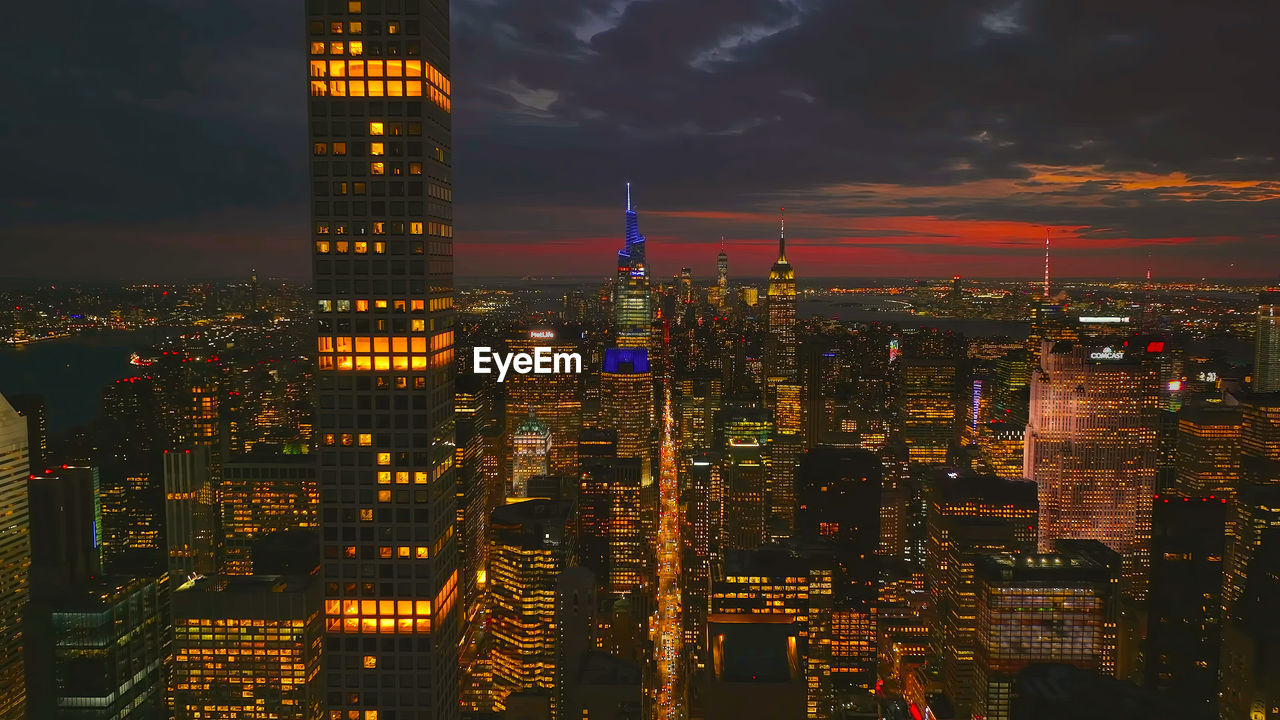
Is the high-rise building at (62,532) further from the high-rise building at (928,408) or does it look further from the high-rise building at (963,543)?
the high-rise building at (928,408)

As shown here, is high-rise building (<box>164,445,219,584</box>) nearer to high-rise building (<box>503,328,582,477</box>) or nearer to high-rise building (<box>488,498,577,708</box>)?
high-rise building (<box>488,498,577,708</box>)

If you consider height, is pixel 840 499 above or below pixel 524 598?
above

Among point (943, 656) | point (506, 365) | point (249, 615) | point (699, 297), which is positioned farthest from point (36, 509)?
point (699, 297)

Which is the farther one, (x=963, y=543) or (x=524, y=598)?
(x=963, y=543)

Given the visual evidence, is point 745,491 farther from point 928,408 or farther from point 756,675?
point 756,675

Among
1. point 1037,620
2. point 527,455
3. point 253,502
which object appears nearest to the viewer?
point 1037,620

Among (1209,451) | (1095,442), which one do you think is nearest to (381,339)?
(1209,451)

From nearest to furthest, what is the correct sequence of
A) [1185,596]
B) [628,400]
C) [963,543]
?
[1185,596], [963,543], [628,400]

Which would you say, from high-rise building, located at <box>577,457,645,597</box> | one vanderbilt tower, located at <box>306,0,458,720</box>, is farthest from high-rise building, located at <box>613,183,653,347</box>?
one vanderbilt tower, located at <box>306,0,458,720</box>
